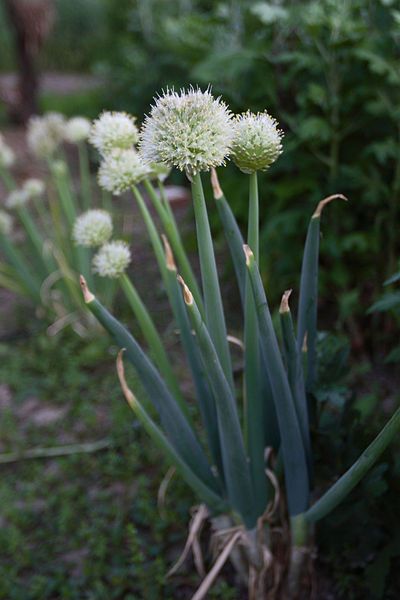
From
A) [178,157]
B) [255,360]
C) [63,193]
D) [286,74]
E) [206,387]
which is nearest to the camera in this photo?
[178,157]

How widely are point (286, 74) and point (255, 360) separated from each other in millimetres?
1619

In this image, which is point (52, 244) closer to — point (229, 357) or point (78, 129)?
point (78, 129)

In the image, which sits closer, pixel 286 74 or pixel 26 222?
pixel 286 74

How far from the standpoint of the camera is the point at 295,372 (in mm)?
1342

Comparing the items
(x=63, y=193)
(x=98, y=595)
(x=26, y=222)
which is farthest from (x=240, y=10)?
(x=98, y=595)

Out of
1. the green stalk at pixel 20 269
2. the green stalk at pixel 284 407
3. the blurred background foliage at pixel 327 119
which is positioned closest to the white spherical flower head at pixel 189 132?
the green stalk at pixel 284 407

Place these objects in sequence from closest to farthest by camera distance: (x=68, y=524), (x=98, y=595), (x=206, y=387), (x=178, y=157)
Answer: (x=178, y=157) → (x=206, y=387) → (x=98, y=595) → (x=68, y=524)

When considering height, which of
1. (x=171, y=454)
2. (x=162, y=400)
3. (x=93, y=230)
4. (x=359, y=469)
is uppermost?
(x=93, y=230)

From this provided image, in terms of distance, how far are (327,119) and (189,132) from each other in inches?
61.9

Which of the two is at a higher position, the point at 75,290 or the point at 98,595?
the point at 75,290

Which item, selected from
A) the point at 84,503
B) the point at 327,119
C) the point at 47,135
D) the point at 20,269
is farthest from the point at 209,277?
the point at 20,269

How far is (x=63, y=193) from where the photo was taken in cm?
282

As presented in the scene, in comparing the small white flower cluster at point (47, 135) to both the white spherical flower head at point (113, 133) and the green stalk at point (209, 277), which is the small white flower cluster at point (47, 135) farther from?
the green stalk at point (209, 277)

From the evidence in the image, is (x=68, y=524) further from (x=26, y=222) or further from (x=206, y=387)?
(x=26, y=222)
